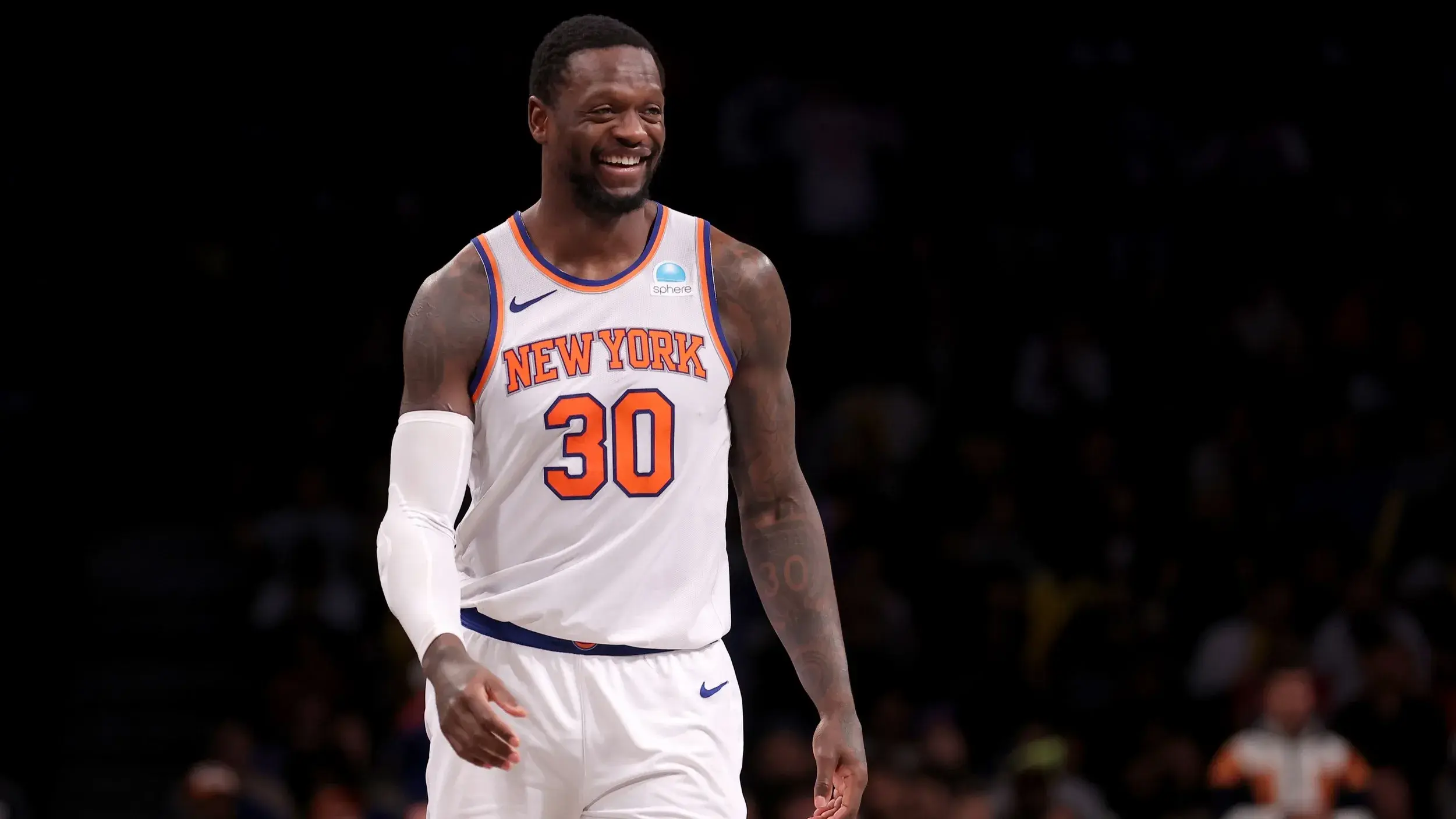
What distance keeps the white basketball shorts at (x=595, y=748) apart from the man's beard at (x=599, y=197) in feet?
2.86

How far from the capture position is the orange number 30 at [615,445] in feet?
12.5

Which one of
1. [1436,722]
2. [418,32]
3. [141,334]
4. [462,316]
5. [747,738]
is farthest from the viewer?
[418,32]

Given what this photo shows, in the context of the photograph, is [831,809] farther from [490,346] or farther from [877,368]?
[877,368]

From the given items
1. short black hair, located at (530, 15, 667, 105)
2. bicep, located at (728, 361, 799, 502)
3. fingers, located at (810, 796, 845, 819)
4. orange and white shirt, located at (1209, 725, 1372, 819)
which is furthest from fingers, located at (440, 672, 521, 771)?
orange and white shirt, located at (1209, 725, 1372, 819)

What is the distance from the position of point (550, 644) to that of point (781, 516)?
599mm

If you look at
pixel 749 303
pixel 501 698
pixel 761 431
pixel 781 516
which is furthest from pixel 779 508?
pixel 501 698

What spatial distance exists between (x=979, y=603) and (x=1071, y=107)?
12.0 ft

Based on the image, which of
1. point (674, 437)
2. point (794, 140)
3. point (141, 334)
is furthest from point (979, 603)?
point (674, 437)

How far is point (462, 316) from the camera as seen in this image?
3863 millimetres

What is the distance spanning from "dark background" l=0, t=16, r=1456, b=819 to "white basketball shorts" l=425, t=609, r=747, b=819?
440cm

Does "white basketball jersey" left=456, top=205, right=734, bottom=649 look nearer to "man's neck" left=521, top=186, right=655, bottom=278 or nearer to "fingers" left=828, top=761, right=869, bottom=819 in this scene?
"man's neck" left=521, top=186, right=655, bottom=278

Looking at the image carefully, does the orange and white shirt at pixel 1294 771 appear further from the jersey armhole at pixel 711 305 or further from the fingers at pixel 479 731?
the fingers at pixel 479 731

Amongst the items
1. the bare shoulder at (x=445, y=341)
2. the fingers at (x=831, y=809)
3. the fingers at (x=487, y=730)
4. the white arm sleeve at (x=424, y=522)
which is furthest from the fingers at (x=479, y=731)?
the fingers at (x=831, y=809)

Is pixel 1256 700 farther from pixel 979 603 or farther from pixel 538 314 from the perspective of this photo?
pixel 538 314
